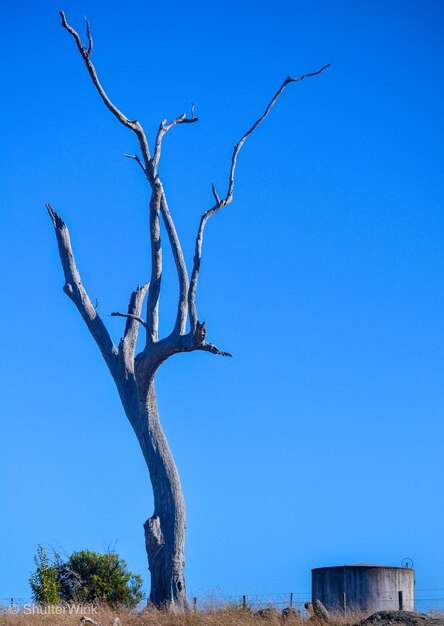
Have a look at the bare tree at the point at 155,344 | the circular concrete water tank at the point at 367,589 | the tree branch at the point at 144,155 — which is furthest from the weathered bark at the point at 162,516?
the circular concrete water tank at the point at 367,589

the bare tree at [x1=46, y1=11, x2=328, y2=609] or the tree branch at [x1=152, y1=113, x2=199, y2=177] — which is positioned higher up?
the tree branch at [x1=152, y1=113, x2=199, y2=177]

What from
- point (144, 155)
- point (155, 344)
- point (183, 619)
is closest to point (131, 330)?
point (155, 344)

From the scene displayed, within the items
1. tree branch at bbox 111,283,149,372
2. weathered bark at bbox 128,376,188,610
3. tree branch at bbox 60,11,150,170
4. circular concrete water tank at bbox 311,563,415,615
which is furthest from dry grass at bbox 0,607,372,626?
tree branch at bbox 60,11,150,170

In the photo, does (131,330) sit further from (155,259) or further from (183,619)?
(183,619)

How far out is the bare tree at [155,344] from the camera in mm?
19875

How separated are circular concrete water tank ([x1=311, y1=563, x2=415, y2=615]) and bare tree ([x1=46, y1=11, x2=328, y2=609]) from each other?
386cm

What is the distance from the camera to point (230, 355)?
19.8m

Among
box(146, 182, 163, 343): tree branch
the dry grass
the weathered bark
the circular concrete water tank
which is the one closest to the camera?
the dry grass

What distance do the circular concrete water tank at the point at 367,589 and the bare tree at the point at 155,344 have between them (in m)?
3.86

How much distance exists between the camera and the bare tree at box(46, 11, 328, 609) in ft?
65.2

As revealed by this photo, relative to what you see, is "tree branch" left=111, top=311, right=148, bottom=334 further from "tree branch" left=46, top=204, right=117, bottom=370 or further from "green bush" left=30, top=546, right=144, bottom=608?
"green bush" left=30, top=546, right=144, bottom=608

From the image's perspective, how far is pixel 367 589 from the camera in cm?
2145

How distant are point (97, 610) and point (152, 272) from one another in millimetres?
7353

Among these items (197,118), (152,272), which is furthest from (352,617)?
(197,118)
